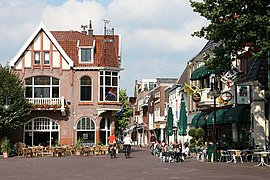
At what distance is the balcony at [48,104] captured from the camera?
51.1 m

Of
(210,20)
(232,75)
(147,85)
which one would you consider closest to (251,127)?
(232,75)

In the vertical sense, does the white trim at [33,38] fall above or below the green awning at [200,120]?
above

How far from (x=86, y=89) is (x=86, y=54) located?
3.66 metres

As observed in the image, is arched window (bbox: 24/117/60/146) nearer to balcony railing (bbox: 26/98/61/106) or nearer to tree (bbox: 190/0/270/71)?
balcony railing (bbox: 26/98/61/106)

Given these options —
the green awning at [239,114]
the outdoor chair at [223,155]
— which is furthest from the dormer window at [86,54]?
the outdoor chair at [223,155]

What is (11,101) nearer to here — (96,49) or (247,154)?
(96,49)

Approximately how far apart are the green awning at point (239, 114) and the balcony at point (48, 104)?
19134 mm

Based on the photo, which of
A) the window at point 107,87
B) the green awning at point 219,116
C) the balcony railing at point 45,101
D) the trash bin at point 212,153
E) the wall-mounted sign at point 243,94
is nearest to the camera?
the trash bin at point 212,153

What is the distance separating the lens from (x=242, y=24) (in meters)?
24.4

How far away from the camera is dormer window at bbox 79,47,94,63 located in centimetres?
5419

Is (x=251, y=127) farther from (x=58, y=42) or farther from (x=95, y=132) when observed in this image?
(x=58, y=42)

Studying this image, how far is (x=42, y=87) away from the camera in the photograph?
173 ft

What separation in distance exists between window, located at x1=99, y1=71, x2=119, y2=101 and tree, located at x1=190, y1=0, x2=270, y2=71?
2664cm

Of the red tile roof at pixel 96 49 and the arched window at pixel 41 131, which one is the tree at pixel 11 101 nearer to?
the arched window at pixel 41 131
